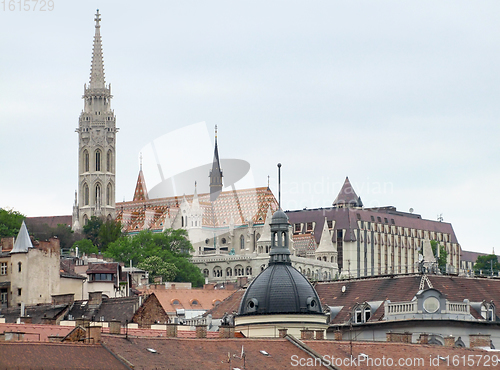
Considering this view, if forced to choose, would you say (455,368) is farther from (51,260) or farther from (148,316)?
(51,260)

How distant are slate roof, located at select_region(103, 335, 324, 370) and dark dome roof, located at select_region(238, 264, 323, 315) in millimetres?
8398

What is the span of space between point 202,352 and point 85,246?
130822 millimetres

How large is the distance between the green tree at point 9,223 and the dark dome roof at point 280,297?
8978 cm

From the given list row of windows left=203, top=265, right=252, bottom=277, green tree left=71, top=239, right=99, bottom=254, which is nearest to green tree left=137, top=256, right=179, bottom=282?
green tree left=71, top=239, right=99, bottom=254

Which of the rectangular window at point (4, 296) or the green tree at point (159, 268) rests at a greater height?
the green tree at point (159, 268)

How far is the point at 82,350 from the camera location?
1929 inches

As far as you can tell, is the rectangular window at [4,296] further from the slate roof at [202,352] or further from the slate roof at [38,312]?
the slate roof at [202,352]

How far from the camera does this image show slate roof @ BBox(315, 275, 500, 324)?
269 ft

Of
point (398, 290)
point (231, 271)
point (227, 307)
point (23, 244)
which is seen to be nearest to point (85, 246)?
point (231, 271)

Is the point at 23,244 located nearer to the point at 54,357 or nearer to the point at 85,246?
the point at 54,357

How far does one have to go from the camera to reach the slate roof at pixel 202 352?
51.2 metres

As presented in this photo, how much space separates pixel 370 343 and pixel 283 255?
434 inches

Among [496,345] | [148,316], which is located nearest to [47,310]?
[148,316]

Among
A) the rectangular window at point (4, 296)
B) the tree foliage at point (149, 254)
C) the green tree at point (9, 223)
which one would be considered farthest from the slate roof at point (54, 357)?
the tree foliage at point (149, 254)
